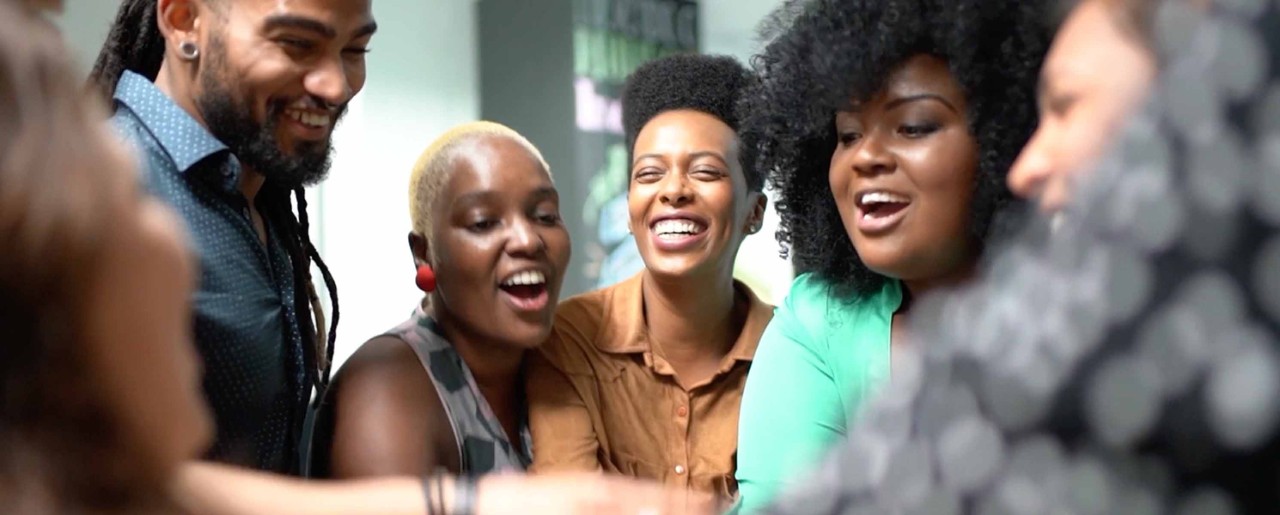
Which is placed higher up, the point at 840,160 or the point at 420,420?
the point at 840,160

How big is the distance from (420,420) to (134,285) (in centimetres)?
97

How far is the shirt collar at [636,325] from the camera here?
5.34 ft

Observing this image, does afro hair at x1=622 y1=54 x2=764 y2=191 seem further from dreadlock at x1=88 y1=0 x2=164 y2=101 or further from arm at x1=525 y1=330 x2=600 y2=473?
dreadlock at x1=88 y1=0 x2=164 y2=101

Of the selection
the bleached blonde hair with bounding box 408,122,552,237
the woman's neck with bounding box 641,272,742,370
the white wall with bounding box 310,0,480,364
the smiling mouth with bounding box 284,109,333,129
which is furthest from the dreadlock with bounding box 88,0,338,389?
the white wall with bounding box 310,0,480,364

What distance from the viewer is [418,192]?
5.30 ft

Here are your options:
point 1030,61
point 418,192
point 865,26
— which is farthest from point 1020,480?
point 418,192

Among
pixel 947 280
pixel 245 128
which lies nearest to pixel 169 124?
pixel 245 128

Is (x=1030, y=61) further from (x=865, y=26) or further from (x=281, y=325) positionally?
(x=281, y=325)

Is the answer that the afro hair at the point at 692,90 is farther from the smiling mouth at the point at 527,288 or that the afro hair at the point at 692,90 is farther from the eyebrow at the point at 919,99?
the eyebrow at the point at 919,99

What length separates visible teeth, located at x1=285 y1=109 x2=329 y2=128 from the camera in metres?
1.32

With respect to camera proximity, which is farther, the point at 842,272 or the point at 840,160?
the point at 842,272

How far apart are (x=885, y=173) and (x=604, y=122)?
2.10 metres

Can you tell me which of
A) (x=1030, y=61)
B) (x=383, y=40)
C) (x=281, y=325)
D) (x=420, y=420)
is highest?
(x=383, y=40)

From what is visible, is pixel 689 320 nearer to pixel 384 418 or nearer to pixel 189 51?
pixel 384 418
